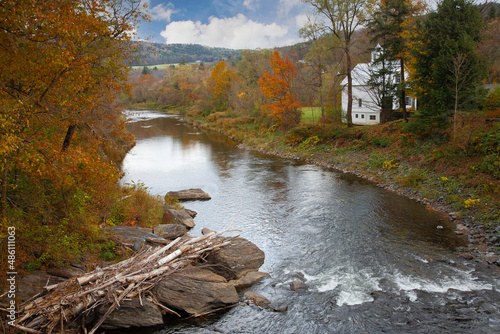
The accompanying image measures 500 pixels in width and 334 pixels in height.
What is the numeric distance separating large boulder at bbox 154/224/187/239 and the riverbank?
11.1m

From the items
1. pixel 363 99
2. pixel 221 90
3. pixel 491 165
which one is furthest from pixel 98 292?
pixel 221 90

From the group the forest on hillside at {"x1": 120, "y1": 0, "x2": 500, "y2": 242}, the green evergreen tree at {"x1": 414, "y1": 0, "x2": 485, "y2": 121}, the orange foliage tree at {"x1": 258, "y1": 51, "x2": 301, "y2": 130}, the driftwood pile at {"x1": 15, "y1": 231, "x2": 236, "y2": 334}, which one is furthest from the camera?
the orange foliage tree at {"x1": 258, "y1": 51, "x2": 301, "y2": 130}

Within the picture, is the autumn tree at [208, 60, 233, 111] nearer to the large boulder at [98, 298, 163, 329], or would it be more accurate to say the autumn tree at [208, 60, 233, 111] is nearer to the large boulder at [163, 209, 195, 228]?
the large boulder at [163, 209, 195, 228]

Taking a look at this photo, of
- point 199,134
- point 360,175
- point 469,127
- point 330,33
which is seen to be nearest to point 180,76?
point 199,134

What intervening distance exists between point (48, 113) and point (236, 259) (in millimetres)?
7281

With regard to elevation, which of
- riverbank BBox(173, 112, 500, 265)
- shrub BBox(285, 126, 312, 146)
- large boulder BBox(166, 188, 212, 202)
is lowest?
large boulder BBox(166, 188, 212, 202)

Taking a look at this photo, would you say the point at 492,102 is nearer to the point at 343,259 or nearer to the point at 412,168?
the point at 412,168

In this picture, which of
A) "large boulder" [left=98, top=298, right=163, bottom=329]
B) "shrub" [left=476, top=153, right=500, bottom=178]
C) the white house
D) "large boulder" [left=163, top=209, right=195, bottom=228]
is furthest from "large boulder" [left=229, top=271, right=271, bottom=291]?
the white house

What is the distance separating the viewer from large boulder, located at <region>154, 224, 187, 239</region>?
14.0 meters

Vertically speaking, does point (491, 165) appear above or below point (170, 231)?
above

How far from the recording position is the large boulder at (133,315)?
332 inches

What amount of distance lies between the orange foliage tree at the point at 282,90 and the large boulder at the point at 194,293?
29272 mm

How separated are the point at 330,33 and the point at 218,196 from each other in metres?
19.4

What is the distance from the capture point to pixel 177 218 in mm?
16094
